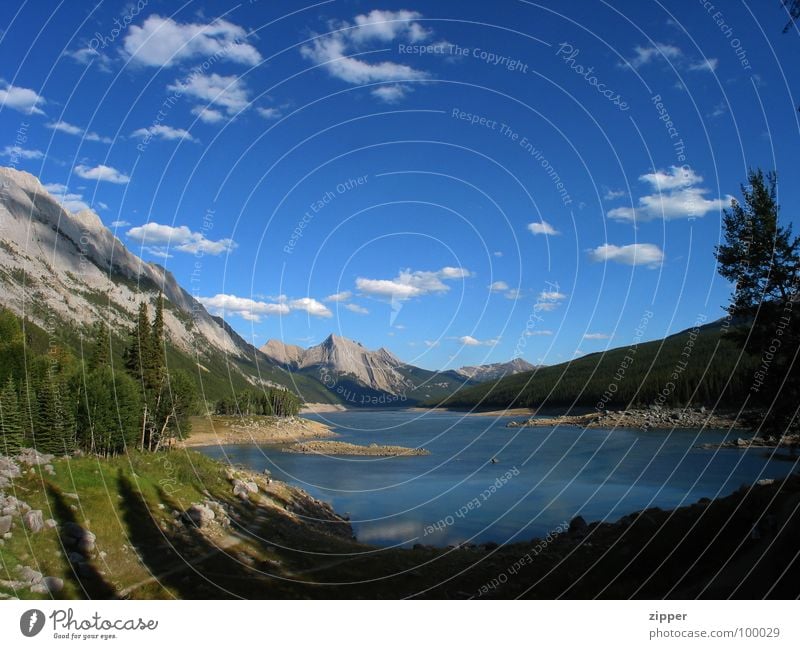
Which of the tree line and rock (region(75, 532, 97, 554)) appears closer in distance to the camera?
rock (region(75, 532, 97, 554))

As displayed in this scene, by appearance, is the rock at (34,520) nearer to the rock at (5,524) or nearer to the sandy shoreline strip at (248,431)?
the rock at (5,524)

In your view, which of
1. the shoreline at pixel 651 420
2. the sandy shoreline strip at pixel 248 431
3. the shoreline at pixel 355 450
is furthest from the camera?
the sandy shoreline strip at pixel 248 431

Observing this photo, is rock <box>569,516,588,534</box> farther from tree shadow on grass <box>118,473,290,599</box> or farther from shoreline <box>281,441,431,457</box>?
shoreline <box>281,441,431,457</box>

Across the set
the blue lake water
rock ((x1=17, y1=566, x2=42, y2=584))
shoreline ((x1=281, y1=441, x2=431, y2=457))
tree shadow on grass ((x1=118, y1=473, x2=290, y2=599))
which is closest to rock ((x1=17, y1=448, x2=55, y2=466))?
tree shadow on grass ((x1=118, y1=473, x2=290, y2=599))

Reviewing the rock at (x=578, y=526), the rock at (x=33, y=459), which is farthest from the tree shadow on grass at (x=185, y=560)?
the rock at (x=578, y=526)

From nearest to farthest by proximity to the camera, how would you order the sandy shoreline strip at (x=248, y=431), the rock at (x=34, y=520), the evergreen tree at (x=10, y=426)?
the rock at (x=34, y=520) → the evergreen tree at (x=10, y=426) → the sandy shoreline strip at (x=248, y=431)
